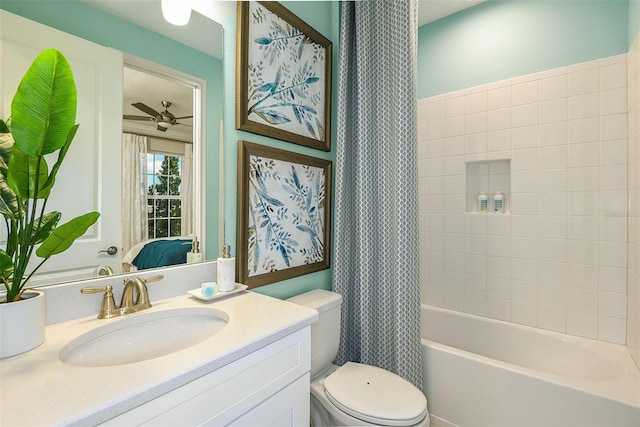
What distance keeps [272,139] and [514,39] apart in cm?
183

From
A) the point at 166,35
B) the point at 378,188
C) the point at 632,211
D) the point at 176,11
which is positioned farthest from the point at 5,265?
the point at 632,211

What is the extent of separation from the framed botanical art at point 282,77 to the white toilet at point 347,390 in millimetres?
891

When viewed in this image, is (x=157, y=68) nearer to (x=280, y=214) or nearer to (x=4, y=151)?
(x=4, y=151)

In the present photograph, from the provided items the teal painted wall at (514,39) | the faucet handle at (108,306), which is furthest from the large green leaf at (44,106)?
A: the teal painted wall at (514,39)

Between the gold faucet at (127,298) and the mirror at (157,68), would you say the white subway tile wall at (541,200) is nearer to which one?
the mirror at (157,68)

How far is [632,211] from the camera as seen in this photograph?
1.60m

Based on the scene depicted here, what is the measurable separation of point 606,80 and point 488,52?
711 millimetres

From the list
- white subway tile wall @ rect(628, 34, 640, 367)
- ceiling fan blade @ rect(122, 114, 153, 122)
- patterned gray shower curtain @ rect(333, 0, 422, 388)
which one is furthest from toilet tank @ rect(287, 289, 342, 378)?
white subway tile wall @ rect(628, 34, 640, 367)

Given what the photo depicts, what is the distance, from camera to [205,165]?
4.05 ft

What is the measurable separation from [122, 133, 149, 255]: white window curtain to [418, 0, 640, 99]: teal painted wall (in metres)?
2.12

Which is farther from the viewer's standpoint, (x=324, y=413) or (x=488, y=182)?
(x=488, y=182)

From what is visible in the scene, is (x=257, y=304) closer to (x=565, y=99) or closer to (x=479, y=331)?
(x=479, y=331)

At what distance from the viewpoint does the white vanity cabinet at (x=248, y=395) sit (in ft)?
2.04

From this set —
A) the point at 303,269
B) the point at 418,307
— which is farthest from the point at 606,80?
the point at 303,269
